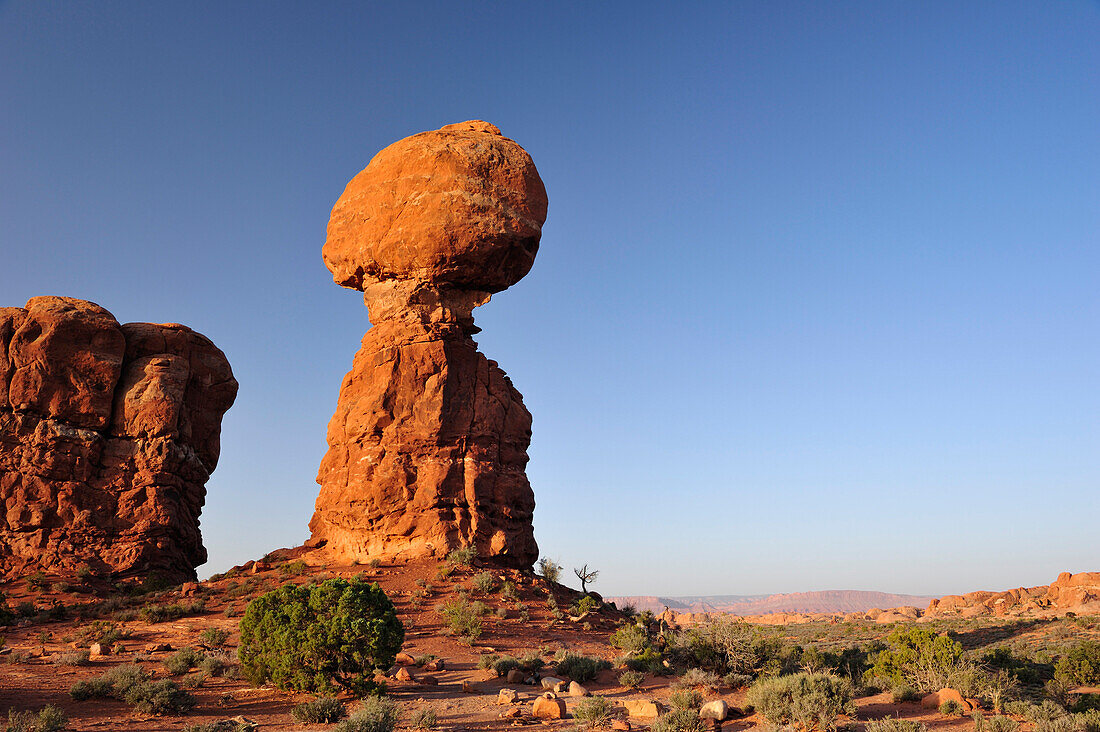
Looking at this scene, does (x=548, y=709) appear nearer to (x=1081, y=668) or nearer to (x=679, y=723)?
(x=679, y=723)

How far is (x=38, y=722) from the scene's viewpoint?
9828mm

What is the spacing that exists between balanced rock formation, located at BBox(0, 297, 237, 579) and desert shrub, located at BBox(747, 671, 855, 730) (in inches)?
869

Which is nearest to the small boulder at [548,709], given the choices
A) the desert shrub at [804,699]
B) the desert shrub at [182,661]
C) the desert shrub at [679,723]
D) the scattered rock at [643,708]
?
the scattered rock at [643,708]

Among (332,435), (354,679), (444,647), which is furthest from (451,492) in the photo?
(354,679)

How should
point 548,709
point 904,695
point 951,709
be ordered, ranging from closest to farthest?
1. point 548,709
2. point 951,709
3. point 904,695

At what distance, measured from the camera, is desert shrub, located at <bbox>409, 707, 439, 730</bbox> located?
36.2 feet

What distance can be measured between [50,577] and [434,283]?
16.2 metres

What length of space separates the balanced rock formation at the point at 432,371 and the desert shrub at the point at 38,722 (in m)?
12.9

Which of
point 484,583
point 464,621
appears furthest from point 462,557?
point 464,621

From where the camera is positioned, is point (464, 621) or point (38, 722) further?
point (464, 621)

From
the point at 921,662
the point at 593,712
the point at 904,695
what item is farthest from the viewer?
the point at 921,662

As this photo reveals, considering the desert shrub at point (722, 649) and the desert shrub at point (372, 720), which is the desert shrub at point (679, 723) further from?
the desert shrub at point (722, 649)

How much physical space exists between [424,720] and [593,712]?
268 centimetres

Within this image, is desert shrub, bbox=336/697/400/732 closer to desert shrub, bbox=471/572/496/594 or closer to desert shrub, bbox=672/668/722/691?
desert shrub, bbox=672/668/722/691
